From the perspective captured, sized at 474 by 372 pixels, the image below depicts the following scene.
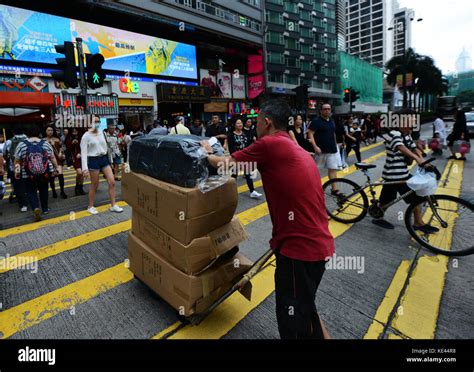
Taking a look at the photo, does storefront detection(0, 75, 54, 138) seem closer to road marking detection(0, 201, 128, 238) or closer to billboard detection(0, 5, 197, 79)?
billboard detection(0, 5, 197, 79)

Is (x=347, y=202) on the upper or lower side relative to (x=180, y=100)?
lower

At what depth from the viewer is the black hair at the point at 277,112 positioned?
6.55 ft

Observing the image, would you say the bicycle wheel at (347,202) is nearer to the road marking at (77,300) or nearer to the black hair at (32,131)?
the road marking at (77,300)

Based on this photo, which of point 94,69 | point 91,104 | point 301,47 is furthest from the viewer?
point 301,47

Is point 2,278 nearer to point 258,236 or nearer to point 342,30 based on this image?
point 258,236

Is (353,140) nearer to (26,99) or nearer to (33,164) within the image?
(33,164)

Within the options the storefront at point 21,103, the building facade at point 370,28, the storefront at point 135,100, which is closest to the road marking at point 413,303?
the storefront at point 21,103

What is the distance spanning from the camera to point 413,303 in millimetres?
2727

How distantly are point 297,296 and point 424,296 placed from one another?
5.86 ft

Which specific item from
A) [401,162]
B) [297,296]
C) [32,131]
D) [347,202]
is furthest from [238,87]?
[297,296]

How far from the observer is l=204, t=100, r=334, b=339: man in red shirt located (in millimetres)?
1832

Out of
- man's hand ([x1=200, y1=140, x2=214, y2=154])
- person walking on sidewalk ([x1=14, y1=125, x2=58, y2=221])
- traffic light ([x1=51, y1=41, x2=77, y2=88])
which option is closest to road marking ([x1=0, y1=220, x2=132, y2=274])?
person walking on sidewalk ([x1=14, y1=125, x2=58, y2=221])

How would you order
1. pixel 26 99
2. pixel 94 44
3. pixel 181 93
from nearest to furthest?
1. pixel 26 99
2. pixel 94 44
3. pixel 181 93

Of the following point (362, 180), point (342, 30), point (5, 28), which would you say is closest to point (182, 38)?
point (5, 28)
